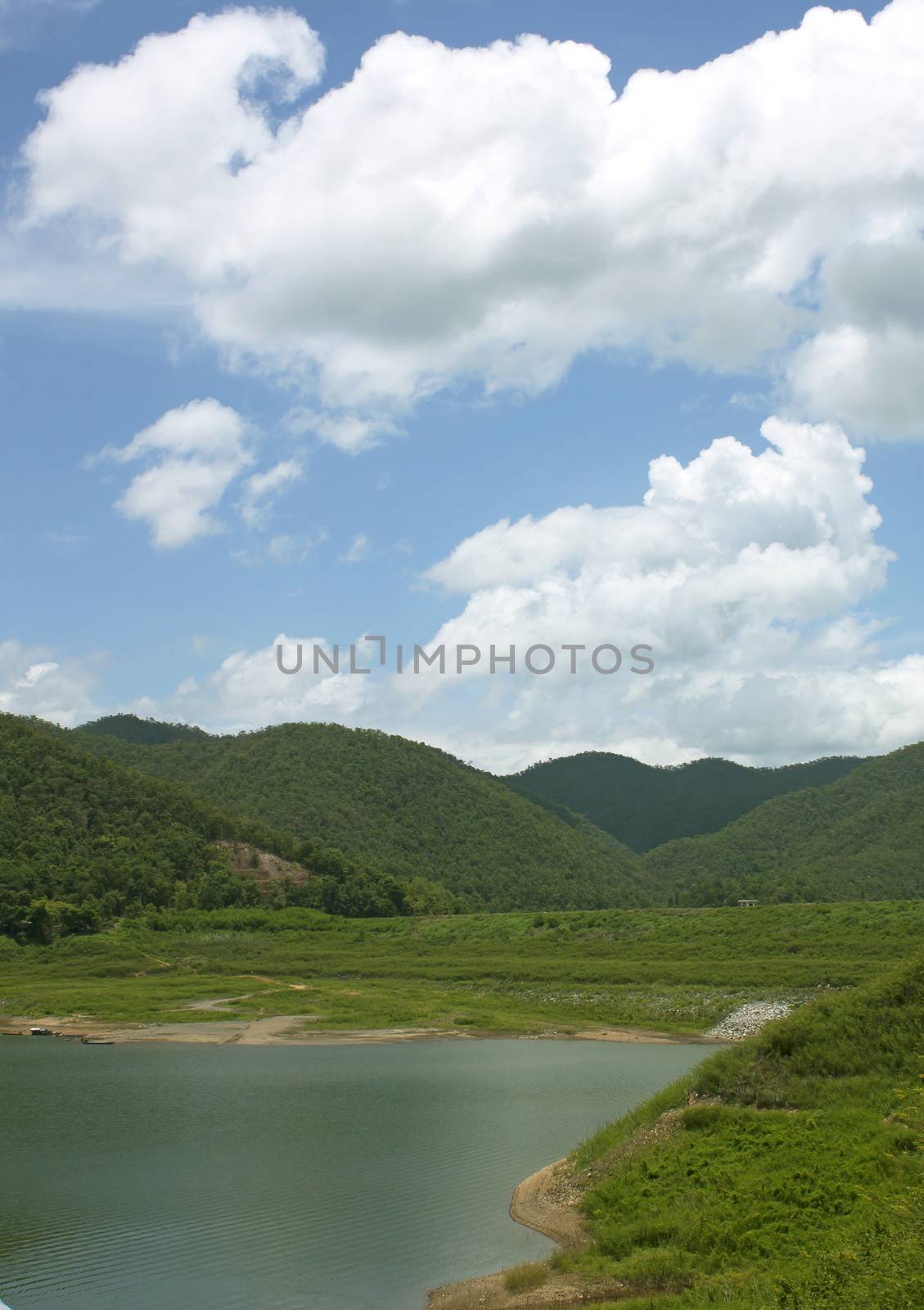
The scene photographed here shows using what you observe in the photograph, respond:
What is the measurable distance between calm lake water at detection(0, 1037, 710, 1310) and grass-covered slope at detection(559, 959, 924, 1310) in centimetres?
222

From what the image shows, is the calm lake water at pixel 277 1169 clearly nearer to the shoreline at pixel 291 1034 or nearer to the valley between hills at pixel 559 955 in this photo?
the valley between hills at pixel 559 955

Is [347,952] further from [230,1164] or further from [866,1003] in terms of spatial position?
[866,1003]

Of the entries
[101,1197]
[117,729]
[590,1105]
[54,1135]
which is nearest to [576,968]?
[590,1105]

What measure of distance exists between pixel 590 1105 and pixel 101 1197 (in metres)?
13.3

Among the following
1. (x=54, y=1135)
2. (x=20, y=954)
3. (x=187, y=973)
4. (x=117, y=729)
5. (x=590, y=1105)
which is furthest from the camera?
(x=117, y=729)

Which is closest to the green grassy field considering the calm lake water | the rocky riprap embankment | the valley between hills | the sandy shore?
the valley between hills

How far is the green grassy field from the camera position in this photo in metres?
50.9

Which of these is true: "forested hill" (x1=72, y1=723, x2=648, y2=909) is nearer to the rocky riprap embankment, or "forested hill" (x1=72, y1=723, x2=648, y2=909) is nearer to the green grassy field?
the green grassy field

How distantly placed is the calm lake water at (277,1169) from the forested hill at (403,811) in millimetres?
76483

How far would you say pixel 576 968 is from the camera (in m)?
62.3

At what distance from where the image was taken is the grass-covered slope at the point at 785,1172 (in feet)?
38.5

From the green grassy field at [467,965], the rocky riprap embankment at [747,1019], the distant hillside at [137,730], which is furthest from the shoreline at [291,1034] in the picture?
the distant hillside at [137,730]

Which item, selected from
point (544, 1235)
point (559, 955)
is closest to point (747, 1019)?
point (559, 955)

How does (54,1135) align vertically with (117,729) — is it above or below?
below
